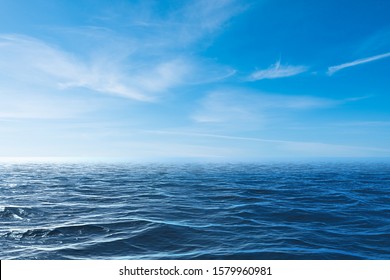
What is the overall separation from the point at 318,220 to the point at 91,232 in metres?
13.3

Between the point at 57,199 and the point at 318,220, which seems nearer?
the point at 318,220

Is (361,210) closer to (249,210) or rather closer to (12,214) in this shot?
(249,210)

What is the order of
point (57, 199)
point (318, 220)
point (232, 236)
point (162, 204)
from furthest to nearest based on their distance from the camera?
1. point (57, 199)
2. point (162, 204)
3. point (318, 220)
4. point (232, 236)

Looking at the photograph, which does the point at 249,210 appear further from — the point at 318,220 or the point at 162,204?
the point at 162,204

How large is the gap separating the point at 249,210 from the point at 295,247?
8.69 metres

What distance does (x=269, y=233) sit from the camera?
15109 millimetres

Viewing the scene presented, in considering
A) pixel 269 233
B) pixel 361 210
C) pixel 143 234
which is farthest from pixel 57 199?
pixel 361 210

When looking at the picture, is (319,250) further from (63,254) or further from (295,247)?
(63,254)

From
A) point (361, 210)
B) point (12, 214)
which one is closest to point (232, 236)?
point (361, 210)

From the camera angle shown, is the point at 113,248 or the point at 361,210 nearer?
the point at 113,248
